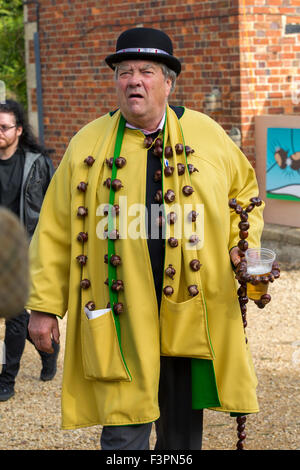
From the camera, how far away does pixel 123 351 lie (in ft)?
10.5

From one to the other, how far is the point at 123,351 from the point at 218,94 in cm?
626

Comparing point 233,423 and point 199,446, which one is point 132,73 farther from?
point 233,423

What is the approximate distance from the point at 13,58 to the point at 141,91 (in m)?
10.2

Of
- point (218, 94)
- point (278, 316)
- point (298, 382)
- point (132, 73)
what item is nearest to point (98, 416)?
point (132, 73)

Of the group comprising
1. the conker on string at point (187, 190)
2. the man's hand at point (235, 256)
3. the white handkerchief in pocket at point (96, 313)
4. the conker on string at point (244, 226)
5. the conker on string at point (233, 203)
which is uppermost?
the conker on string at point (187, 190)

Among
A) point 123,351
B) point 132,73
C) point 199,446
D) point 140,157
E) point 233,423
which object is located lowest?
point 233,423

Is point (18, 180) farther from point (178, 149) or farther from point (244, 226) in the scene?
point (244, 226)

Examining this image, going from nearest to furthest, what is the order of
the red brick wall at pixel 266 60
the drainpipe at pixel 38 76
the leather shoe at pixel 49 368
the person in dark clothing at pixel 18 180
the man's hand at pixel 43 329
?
the man's hand at pixel 43 329
the person in dark clothing at pixel 18 180
the leather shoe at pixel 49 368
the red brick wall at pixel 266 60
the drainpipe at pixel 38 76

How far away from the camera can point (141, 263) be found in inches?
123

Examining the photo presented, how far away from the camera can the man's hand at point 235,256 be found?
3223 millimetres

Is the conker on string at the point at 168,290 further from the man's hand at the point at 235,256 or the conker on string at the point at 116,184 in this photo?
the conker on string at the point at 116,184

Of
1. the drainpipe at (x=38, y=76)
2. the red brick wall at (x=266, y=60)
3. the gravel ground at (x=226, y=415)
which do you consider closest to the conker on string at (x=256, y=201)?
the gravel ground at (x=226, y=415)

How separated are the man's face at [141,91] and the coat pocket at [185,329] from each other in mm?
759

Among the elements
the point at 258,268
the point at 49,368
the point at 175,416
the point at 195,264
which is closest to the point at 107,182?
the point at 195,264
